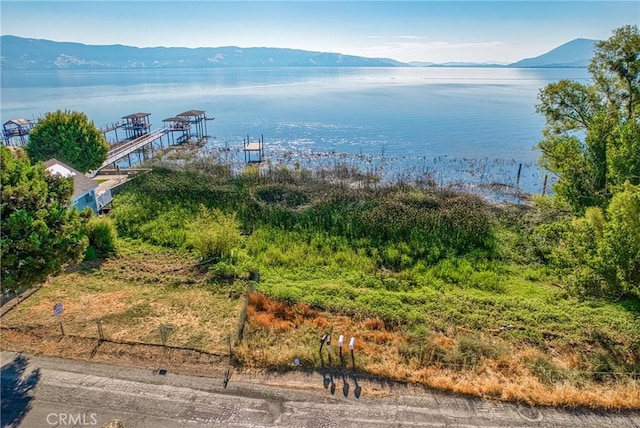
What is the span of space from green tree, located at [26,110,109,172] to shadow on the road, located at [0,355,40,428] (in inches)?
920

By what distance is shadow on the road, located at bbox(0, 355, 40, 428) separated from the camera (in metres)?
9.99

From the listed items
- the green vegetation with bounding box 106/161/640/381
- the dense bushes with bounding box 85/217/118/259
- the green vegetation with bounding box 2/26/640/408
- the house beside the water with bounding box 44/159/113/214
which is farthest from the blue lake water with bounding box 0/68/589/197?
the dense bushes with bounding box 85/217/118/259

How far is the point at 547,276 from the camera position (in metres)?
19.2

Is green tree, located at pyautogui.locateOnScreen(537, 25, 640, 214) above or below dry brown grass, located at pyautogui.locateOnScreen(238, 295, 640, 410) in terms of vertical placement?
above

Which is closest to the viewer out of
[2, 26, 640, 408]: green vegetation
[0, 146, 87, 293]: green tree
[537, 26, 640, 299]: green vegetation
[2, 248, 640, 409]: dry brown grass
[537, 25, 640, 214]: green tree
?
[2, 248, 640, 409]: dry brown grass

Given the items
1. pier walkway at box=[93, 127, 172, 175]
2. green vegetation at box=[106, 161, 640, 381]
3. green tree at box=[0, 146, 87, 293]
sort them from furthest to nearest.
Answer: pier walkway at box=[93, 127, 172, 175], green vegetation at box=[106, 161, 640, 381], green tree at box=[0, 146, 87, 293]

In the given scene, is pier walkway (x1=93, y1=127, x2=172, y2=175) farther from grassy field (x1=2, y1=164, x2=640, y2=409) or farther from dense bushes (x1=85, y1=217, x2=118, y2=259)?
dense bushes (x1=85, y1=217, x2=118, y2=259)

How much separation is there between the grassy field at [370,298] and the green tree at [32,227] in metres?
2.96

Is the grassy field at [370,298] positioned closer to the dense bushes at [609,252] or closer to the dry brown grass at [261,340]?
the dry brown grass at [261,340]

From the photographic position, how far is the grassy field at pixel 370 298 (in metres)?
12.1

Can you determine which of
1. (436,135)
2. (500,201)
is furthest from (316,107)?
(500,201)

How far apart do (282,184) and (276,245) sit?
10.8 metres

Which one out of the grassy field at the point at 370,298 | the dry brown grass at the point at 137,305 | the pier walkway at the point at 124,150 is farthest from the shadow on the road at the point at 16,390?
the pier walkway at the point at 124,150

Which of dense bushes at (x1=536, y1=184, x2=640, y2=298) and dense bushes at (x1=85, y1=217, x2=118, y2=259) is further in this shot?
dense bushes at (x1=85, y1=217, x2=118, y2=259)
